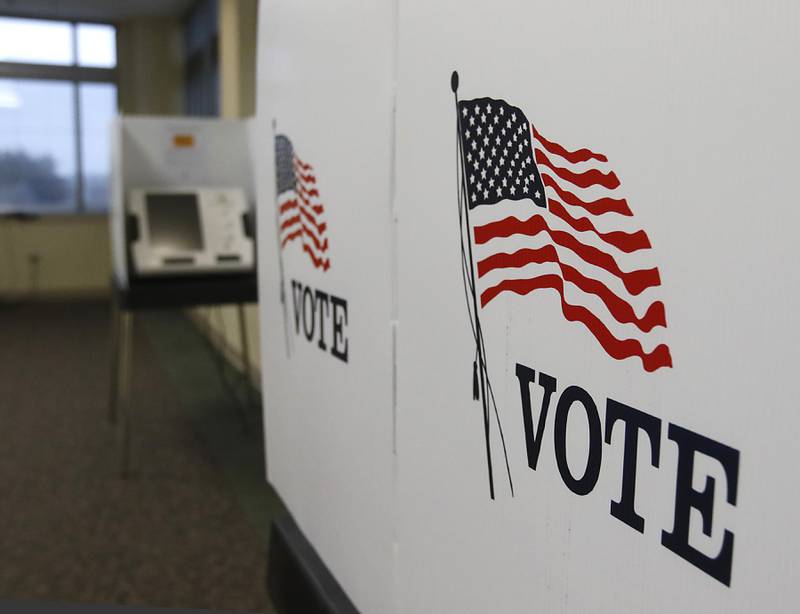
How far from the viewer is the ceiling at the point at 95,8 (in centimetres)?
649

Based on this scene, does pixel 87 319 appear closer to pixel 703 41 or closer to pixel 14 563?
pixel 14 563

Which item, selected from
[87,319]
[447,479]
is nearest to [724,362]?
[447,479]

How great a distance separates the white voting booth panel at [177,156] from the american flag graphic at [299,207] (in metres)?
2.21

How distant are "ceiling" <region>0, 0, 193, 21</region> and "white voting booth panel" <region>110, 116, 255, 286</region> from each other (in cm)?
360

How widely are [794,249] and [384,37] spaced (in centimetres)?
48

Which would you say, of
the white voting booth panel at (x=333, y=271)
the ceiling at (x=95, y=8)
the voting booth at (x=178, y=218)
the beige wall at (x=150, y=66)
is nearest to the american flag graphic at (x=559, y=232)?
the white voting booth panel at (x=333, y=271)

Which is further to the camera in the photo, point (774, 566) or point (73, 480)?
point (73, 480)

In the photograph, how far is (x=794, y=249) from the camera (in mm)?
354

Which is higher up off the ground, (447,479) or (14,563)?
(447,479)

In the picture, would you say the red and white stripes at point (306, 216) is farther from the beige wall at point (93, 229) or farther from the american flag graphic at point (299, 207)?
the beige wall at point (93, 229)

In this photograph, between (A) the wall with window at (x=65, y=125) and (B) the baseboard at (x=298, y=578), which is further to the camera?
(A) the wall with window at (x=65, y=125)

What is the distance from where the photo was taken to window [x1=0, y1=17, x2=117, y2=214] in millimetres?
7184

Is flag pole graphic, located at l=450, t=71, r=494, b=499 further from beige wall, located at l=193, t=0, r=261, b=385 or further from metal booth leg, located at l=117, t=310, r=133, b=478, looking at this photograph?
beige wall, located at l=193, t=0, r=261, b=385

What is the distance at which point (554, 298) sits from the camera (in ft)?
1.75
